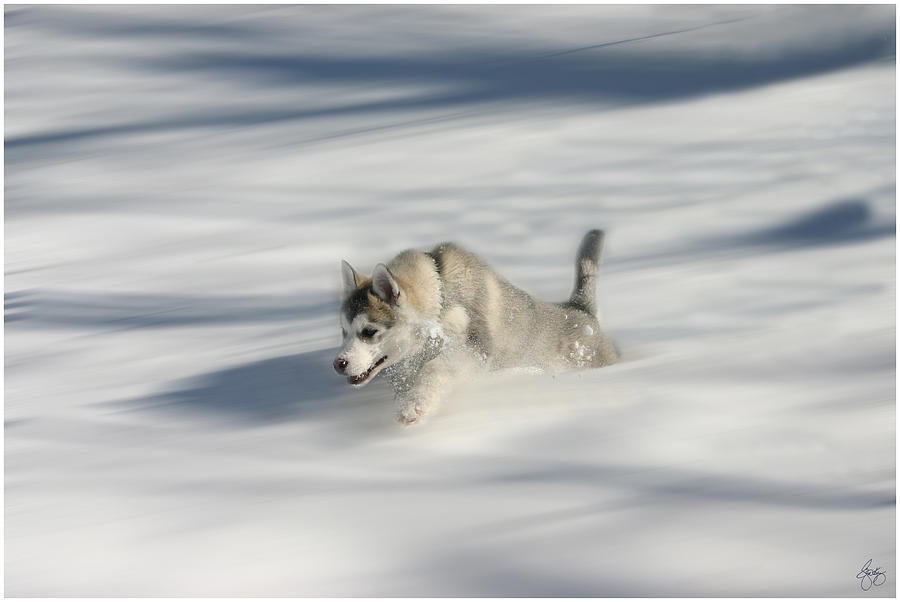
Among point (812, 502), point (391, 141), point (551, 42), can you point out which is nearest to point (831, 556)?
point (812, 502)

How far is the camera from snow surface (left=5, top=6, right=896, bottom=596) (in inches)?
102

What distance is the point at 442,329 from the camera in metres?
3.14

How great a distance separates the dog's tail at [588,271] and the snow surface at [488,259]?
238 millimetres

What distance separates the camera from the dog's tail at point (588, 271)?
12.3 feet

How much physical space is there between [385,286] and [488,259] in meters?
Result: 1.94

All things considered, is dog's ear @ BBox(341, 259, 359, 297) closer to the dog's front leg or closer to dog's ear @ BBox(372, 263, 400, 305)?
dog's ear @ BBox(372, 263, 400, 305)

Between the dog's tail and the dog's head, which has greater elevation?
the dog's tail

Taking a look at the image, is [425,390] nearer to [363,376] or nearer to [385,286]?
[363,376]

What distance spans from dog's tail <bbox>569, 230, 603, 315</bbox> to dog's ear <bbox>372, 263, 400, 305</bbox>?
101 centimetres

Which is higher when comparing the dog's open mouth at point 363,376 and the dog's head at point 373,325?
the dog's head at point 373,325
